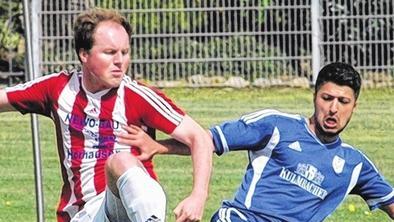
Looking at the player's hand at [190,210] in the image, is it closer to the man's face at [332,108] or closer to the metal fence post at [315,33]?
the man's face at [332,108]

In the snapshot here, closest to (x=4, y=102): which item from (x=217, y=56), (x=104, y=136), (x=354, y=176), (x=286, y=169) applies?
(x=104, y=136)

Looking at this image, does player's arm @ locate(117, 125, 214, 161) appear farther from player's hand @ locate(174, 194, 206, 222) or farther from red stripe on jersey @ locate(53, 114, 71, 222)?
player's hand @ locate(174, 194, 206, 222)

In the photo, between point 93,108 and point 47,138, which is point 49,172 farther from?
point 93,108

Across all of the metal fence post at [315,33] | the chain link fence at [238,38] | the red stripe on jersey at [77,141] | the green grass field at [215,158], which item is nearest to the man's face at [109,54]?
the red stripe on jersey at [77,141]

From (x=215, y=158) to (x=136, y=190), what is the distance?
293 inches

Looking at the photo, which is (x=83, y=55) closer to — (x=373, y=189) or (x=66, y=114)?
(x=66, y=114)

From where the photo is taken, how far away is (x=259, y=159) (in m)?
7.32

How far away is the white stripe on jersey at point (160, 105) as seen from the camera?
6.59m

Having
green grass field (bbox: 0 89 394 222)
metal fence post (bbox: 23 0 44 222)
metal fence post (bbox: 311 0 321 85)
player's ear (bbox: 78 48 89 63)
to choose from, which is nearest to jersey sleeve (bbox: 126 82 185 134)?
player's ear (bbox: 78 48 89 63)

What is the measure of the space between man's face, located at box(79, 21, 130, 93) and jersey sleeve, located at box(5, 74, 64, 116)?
0.33m

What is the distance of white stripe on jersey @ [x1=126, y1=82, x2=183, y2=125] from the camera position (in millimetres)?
6594

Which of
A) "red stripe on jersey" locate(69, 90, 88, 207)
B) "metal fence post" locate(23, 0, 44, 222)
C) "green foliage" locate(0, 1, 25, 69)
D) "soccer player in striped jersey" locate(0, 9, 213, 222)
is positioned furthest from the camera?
"green foliage" locate(0, 1, 25, 69)

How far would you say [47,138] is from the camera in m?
15.0

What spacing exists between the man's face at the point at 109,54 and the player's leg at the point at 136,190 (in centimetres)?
52
